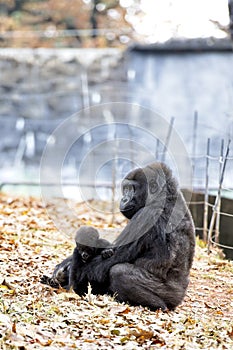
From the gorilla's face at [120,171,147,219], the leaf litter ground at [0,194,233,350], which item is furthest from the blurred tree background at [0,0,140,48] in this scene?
the gorilla's face at [120,171,147,219]

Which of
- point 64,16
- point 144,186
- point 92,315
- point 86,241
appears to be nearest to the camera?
point 92,315

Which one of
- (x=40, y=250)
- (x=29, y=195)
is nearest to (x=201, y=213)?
(x=40, y=250)

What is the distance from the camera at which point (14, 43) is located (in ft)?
70.1

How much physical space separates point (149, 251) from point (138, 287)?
0.33 metres

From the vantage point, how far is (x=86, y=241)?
19.0 ft

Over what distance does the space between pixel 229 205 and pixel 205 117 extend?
6857 millimetres

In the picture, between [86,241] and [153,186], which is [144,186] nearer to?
[153,186]

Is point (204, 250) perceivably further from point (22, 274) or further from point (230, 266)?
point (22, 274)

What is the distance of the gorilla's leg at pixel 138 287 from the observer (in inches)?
222

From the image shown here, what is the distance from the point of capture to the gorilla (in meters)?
5.66

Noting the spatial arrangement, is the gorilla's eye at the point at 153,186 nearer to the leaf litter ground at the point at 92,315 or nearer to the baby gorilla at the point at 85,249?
the baby gorilla at the point at 85,249

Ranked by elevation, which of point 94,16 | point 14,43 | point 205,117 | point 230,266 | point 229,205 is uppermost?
point 94,16

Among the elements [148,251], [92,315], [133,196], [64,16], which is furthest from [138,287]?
[64,16]

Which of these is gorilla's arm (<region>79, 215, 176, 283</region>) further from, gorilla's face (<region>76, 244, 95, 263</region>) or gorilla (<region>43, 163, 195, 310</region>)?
gorilla's face (<region>76, 244, 95, 263</region>)
